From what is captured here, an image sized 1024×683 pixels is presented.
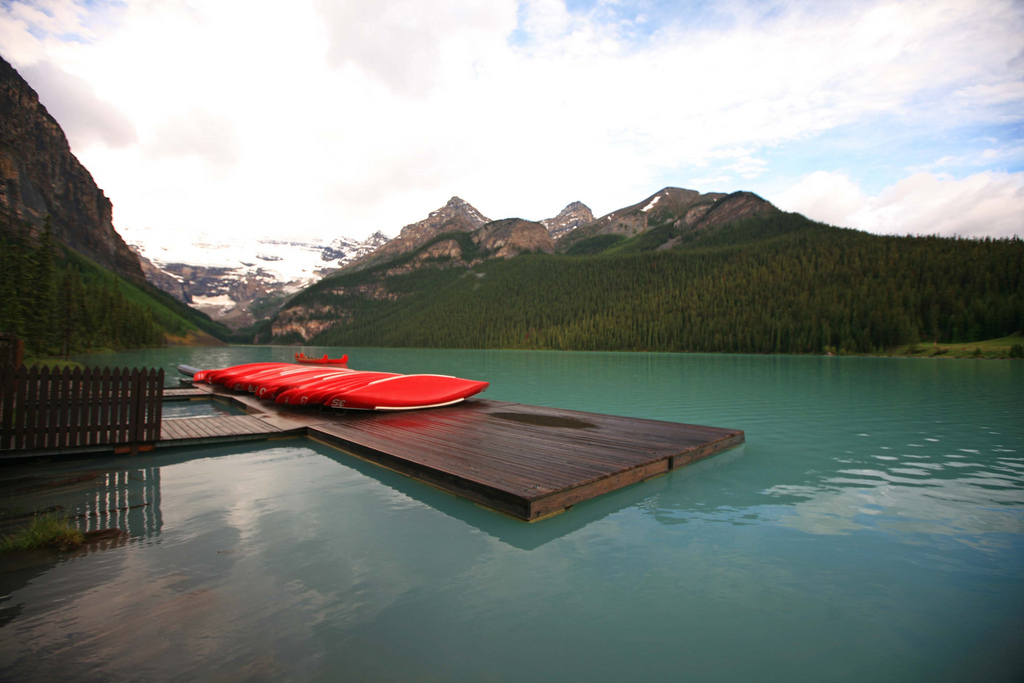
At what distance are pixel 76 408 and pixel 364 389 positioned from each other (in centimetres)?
559

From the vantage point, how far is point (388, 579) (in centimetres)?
450

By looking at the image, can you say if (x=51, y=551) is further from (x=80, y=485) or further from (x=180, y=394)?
(x=180, y=394)

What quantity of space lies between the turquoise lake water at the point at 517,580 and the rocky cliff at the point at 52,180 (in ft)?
436

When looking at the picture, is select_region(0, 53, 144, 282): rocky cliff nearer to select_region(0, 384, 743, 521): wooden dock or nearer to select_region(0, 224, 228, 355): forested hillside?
select_region(0, 224, 228, 355): forested hillside

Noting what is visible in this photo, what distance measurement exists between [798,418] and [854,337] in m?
76.1

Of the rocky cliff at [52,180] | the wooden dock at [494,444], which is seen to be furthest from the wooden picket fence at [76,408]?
the rocky cliff at [52,180]

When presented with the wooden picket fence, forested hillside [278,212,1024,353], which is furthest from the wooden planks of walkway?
forested hillside [278,212,1024,353]

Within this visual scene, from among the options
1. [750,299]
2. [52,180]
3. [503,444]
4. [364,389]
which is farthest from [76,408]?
[52,180]

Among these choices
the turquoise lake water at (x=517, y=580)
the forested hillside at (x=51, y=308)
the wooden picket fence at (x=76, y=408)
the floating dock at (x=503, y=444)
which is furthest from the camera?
the forested hillside at (x=51, y=308)

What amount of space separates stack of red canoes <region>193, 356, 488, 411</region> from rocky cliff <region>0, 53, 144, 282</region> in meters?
124

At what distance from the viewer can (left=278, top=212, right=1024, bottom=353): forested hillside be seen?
75.3 metres

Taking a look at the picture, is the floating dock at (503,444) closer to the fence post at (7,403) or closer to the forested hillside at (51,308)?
the fence post at (7,403)

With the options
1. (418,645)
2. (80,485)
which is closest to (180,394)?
(80,485)

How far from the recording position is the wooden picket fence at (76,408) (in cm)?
737
